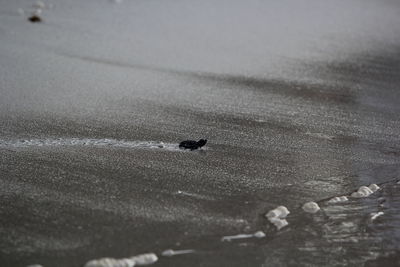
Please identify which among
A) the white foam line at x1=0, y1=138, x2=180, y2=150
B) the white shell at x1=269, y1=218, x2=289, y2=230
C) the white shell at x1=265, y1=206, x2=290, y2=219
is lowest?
the white foam line at x1=0, y1=138, x2=180, y2=150

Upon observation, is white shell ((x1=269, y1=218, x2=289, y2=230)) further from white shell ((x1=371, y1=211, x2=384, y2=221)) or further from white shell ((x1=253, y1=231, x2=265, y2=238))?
white shell ((x1=371, y1=211, x2=384, y2=221))

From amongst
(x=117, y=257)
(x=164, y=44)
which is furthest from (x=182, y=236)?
(x=164, y=44)

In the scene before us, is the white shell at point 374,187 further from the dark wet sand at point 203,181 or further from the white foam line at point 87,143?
the white foam line at point 87,143

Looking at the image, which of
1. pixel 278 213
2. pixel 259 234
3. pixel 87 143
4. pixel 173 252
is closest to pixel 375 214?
pixel 278 213

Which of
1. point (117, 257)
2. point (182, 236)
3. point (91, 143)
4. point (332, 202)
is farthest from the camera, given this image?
point (91, 143)

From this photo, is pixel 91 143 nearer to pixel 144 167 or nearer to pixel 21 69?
pixel 144 167

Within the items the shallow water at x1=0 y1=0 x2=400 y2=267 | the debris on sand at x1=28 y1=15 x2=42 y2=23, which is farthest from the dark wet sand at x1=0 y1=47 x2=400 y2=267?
the debris on sand at x1=28 y1=15 x2=42 y2=23
